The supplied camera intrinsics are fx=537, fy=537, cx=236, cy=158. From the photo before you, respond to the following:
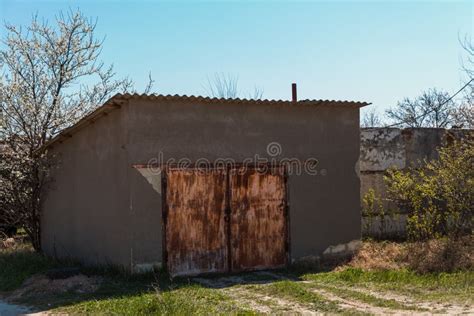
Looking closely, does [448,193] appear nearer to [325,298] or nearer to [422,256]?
[422,256]

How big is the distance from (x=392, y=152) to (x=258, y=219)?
17.9ft

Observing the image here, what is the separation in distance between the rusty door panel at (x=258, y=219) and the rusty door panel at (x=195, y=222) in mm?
227

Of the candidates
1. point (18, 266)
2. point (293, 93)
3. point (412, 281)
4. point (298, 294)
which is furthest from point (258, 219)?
point (18, 266)

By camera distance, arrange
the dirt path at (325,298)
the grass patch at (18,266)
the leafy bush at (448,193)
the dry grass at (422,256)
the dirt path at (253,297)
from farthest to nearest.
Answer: the leafy bush at (448,193) → the grass patch at (18,266) → the dry grass at (422,256) → the dirt path at (253,297) → the dirt path at (325,298)

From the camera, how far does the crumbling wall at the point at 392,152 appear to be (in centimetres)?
1362

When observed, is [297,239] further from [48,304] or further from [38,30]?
[38,30]

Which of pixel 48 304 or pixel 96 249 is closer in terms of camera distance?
pixel 48 304

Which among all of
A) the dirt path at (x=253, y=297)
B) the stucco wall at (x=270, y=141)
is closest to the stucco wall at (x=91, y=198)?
the stucco wall at (x=270, y=141)

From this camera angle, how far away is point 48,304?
7801 mm

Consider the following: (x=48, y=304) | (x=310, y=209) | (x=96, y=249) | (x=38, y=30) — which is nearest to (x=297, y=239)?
(x=310, y=209)

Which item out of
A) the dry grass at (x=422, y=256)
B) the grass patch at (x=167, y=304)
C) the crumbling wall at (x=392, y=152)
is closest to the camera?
the grass patch at (x=167, y=304)

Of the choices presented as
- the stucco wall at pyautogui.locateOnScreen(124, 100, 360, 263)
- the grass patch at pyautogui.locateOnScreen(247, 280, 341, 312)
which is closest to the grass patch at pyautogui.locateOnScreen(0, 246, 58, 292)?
the stucco wall at pyautogui.locateOnScreen(124, 100, 360, 263)

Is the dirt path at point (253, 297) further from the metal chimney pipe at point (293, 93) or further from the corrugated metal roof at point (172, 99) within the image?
the metal chimney pipe at point (293, 93)

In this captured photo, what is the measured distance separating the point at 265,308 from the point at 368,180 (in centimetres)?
733
